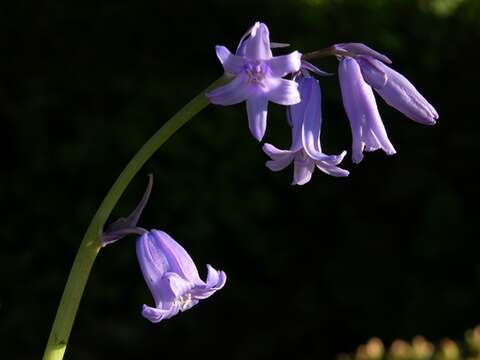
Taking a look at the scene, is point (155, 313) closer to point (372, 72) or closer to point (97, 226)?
point (97, 226)

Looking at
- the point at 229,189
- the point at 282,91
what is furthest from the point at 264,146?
the point at 229,189

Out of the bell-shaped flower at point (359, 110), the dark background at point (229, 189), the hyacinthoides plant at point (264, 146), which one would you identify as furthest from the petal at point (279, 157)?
the dark background at point (229, 189)

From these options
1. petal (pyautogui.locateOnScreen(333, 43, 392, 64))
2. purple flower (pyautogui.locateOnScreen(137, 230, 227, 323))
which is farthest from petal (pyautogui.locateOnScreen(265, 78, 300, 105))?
purple flower (pyautogui.locateOnScreen(137, 230, 227, 323))

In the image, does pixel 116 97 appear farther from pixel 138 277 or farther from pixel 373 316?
pixel 373 316

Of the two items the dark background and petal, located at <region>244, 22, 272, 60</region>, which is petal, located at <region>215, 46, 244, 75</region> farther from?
the dark background

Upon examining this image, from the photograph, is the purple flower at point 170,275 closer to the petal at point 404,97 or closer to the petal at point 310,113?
the petal at point 310,113

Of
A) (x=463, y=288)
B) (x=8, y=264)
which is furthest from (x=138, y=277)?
(x=463, y=288)

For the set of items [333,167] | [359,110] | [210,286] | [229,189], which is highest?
[359,110]
